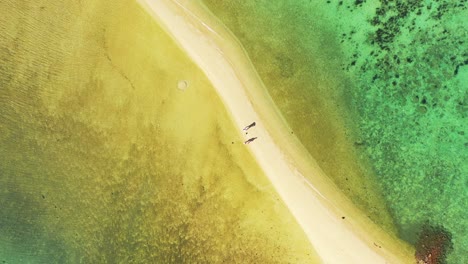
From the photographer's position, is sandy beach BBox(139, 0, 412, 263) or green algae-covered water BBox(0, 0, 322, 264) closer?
sandy beach BBox(139, 0, 412, 263)

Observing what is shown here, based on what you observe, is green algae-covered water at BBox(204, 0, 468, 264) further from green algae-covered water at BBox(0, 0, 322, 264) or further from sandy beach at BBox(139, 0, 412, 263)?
green algae-covered water at BBox(0, 0, 322, 264)

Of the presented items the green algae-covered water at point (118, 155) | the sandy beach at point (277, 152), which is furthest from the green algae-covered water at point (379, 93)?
the green algae-covered water at point (118, 155)

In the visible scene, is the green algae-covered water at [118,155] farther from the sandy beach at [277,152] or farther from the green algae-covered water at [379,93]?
the green algae-covered water at [379,93]

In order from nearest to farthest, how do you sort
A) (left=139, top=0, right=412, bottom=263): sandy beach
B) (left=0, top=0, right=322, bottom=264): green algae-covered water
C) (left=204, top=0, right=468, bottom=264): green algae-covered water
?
(left=139, top=0, right=412, bottom=263): sandy beach < (left=204, top=0, right=468, bottom=264): green algae-covered water < (left=0, top=0, right=322, bottom=264): green algae-covered water

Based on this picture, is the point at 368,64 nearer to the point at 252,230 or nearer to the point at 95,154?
the point at 252,230

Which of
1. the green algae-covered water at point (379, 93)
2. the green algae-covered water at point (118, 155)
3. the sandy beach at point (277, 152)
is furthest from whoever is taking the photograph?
the green algae-covered water at point (118, 155)

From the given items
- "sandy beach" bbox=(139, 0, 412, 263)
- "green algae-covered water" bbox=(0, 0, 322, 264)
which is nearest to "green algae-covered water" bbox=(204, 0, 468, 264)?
"sandy beach" bbox=(139, 0, 412, 263)
